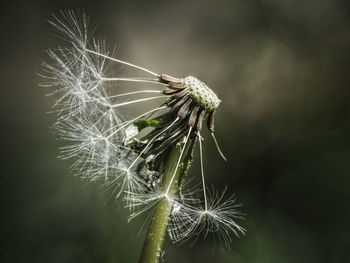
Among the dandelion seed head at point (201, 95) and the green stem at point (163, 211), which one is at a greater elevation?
the dandelion seed head at point (201, 95)

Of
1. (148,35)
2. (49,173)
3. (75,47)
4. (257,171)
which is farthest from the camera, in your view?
(148,35)

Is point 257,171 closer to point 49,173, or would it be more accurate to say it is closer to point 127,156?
point 49,173

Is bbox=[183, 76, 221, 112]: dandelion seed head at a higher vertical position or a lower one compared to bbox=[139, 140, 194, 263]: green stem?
higher

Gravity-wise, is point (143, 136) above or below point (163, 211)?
above

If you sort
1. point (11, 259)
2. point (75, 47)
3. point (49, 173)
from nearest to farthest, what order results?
1. point (75, 47)
2. point (11, 259)
3. point (49, 173)

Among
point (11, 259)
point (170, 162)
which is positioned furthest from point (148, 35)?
point (170, 162)
